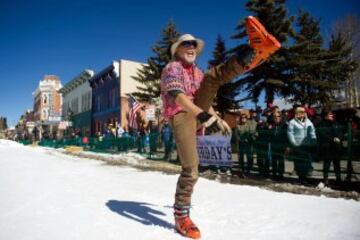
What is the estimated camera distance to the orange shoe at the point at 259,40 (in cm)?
266

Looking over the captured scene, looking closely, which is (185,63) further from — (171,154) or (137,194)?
(171,154)

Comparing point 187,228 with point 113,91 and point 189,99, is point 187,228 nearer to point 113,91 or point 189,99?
point 189,99

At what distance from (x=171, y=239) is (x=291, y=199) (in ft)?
8.05

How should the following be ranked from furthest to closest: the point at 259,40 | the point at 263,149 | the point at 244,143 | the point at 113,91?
the point at 113,91
the point at 244,143
the point at 263,149
the point at 259,40

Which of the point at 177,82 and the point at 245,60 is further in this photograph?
the point at 177,82

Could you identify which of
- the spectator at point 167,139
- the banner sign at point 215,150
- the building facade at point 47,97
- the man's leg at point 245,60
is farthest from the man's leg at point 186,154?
the building facade at point 47,97

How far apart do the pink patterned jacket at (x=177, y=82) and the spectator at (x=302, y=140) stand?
440cm

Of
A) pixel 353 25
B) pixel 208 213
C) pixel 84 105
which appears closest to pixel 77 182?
pixel 208 213

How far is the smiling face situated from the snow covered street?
1.82 m

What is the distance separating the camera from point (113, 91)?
3491cm

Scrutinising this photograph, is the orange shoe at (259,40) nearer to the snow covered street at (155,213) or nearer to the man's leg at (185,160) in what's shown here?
the man's leg at (185,160)

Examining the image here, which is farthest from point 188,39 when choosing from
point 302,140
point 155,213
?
point 302,140

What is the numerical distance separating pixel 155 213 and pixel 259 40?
2468mm

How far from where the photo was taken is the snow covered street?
3035 millimetres
